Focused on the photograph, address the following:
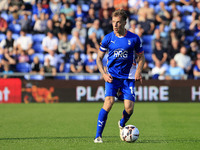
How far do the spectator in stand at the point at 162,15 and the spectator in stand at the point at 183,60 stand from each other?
222 centimetres

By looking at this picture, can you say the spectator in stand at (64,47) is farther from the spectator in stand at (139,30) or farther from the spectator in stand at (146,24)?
the spectator in stand at (146,24)

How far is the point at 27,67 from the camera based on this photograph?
63.0 ft

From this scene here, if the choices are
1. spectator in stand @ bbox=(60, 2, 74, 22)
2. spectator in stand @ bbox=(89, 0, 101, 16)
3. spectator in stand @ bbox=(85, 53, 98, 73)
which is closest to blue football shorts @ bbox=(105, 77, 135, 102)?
spectator in stand @ bbox=(85, 53, 98, 73)

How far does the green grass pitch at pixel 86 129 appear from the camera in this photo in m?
7.46

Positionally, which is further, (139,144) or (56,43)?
(56,43)

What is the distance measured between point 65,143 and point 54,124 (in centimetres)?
331

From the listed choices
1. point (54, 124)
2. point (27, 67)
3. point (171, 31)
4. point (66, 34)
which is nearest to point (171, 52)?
point (171, 31)

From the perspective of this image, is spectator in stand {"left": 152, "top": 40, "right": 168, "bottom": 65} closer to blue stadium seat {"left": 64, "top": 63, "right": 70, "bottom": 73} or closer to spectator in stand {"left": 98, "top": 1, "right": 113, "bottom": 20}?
spectator in stand {"left": 98, "top": 1, "right": 113, "bottom": 20}

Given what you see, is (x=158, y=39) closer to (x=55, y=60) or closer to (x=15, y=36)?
(x=55, y=60)

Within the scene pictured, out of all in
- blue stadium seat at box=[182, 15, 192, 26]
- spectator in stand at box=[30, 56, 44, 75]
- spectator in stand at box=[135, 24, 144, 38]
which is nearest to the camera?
spectator in stand at box=[30, 56, 44, 75]

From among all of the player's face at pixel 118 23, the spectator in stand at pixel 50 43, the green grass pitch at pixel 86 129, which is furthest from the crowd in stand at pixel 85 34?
the player's face at pixel 118 23

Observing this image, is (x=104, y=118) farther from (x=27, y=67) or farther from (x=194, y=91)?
(x=27, y=67)

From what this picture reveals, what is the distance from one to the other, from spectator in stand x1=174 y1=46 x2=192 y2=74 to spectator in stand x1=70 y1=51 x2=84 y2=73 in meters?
3.85

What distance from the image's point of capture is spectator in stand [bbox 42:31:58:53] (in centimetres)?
1920
